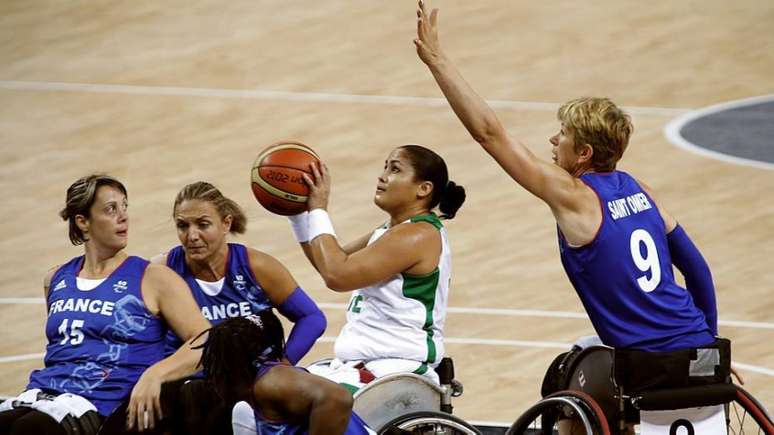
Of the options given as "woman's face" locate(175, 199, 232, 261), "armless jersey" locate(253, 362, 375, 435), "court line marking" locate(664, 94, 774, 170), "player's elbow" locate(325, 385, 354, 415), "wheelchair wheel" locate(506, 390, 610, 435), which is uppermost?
"court line marking" locate(664, 94, 774, 170)

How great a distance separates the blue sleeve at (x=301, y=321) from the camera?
5.99m

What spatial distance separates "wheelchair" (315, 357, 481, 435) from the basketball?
76cm

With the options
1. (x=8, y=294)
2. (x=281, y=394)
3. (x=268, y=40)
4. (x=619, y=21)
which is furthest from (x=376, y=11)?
(x=281, y=394)

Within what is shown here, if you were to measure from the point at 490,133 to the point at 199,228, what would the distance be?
1.45 metres

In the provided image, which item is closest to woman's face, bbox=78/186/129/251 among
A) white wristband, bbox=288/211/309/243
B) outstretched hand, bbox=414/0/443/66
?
white wristband, bbox=288/211/309/243

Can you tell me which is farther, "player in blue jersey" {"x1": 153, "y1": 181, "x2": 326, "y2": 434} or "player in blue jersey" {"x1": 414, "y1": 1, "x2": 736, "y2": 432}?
"player in blue jersey" {"x1": 153, "y1": 181, "x2": 326, "y2": 434}

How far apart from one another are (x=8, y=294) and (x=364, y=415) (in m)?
4.70

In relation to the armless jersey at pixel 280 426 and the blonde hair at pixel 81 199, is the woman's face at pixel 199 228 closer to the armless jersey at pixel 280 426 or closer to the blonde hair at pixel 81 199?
the blonde hair at pixel 81 199

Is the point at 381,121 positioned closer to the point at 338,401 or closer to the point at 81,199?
the point at 81,199

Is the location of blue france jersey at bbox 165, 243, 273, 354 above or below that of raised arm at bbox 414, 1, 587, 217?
below

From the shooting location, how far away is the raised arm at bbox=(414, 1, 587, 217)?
5191 mm

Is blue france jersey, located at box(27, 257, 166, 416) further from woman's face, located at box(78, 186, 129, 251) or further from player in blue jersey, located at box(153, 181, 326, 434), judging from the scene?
player in blue jersey, located at box(153, 181, 326, 434)

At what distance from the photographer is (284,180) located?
574cm

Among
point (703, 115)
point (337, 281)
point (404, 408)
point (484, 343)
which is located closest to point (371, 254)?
point (337, 281)
